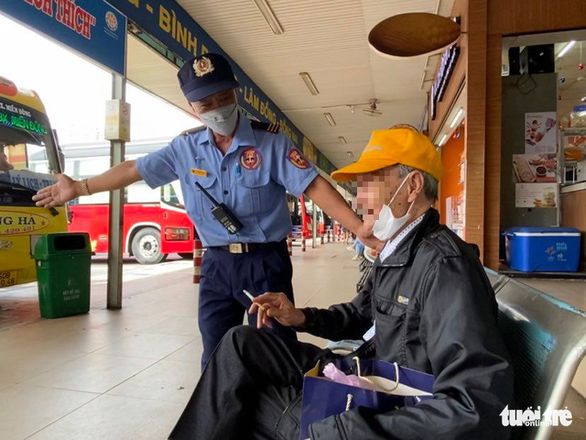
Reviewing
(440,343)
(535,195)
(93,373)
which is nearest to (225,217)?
(440,343)

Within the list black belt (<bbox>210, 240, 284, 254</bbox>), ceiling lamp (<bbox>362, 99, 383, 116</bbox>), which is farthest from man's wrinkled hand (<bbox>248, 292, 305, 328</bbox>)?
ceiling lamp (<bbox>362, 99, 383, 116</bbox>)

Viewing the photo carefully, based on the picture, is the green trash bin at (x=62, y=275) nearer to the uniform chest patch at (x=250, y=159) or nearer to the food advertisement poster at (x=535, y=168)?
the uniform chest patch at (x=250, y=159)

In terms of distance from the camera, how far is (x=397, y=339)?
99 cm

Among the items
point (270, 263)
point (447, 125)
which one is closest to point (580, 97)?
point (447, 125)

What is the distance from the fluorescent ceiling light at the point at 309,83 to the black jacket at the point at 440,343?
22.2 feet

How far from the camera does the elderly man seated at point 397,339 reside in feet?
2.39

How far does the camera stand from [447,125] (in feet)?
21.3

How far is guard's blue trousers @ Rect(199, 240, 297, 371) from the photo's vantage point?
1.59 m

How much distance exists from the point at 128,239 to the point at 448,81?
7062 mm

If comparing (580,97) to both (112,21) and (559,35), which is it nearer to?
(559,35)

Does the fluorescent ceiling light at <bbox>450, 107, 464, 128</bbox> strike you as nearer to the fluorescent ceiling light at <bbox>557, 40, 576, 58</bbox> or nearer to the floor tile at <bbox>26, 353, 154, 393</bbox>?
the fluorescent ceiling light at <bbox>557, 40, 576, 58</bbox>

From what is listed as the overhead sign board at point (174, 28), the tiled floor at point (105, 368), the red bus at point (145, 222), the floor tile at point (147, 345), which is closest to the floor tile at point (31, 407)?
the tiled floor at point (105, 368)

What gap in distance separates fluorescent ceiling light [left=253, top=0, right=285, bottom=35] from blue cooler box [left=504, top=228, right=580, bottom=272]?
398 cm

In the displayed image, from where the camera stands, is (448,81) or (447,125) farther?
(447,125)
